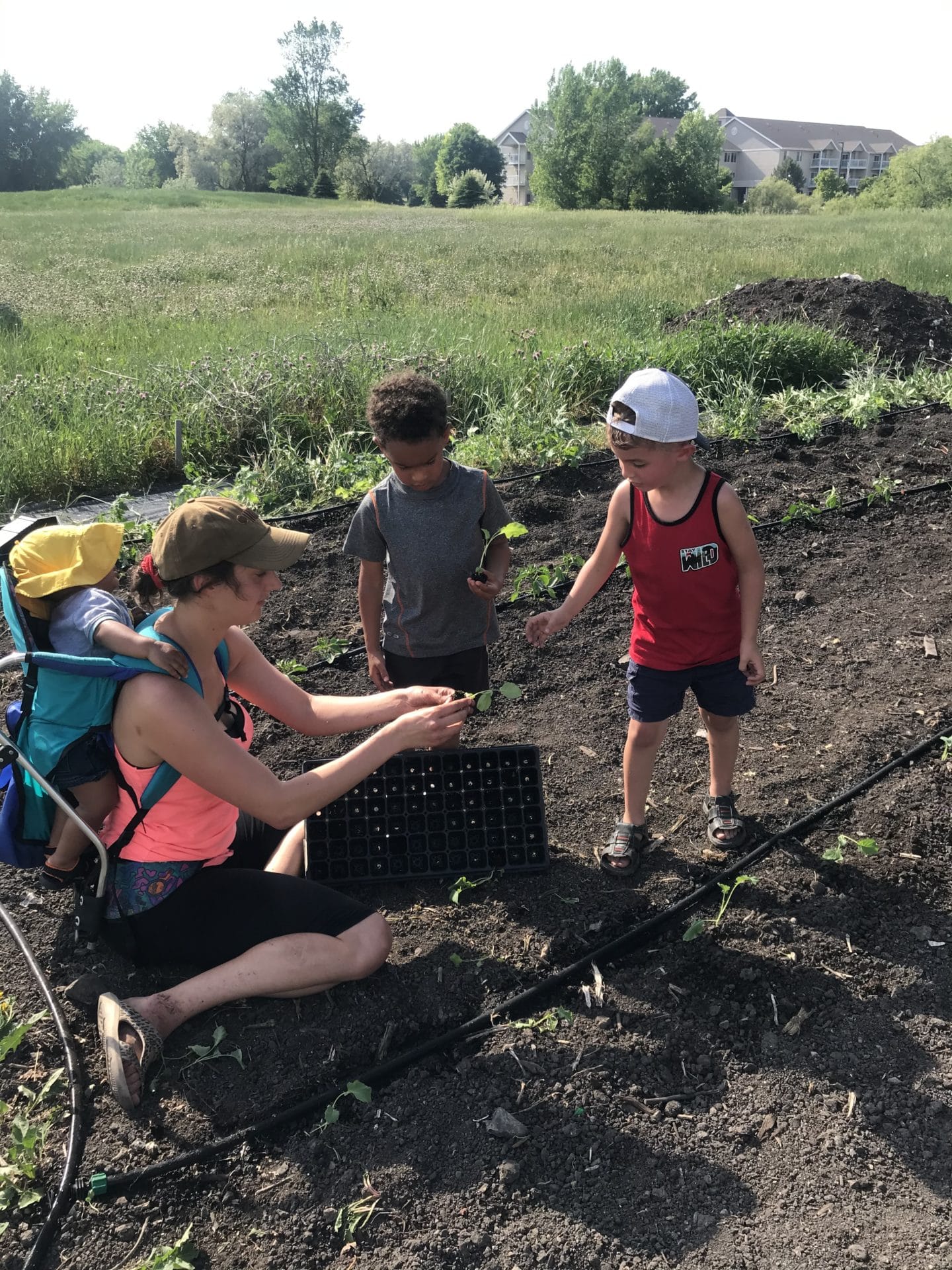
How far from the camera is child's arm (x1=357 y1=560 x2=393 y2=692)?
3.07 meters

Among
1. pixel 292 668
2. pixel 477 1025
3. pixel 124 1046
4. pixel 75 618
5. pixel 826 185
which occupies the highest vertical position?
pixel 826 185

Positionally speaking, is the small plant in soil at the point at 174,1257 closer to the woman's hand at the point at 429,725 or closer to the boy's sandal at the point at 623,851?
the woman's hand at the point at 429,725

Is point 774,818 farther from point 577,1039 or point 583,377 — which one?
point 583,377

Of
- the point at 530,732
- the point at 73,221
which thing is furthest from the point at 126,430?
the point at 73,221

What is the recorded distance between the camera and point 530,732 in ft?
12.6

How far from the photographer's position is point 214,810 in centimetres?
255

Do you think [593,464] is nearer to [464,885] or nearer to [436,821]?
[436,821]

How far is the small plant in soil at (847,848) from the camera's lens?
2.82m

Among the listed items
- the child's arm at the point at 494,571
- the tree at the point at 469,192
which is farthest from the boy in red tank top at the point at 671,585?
the tree at the point at 469,192

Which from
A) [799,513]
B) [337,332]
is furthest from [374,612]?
[337,332]

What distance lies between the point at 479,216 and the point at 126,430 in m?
34.7

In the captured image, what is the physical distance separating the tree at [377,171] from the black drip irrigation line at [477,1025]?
202ft

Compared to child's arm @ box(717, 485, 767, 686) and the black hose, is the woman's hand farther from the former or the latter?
the black hose

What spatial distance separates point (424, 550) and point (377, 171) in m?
91.0
